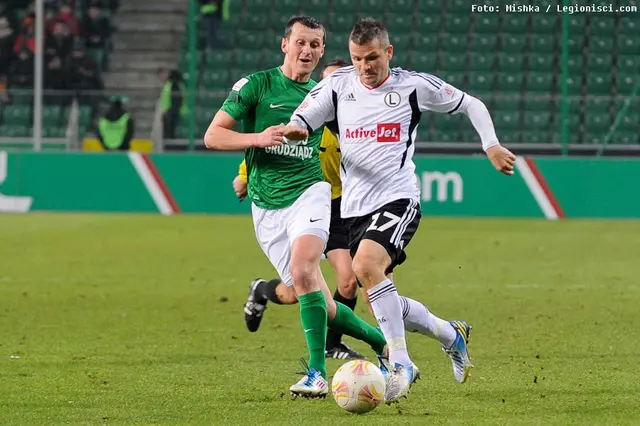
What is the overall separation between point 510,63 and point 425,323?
14.7 metres

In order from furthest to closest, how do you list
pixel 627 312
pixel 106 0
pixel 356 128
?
pixel 106 0 < pixel 627 312 < pixel 356 128

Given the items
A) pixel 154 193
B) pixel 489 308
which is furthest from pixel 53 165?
pixel 489 308

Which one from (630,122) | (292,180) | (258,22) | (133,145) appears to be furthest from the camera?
(258,22)

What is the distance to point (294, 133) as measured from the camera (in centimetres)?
668

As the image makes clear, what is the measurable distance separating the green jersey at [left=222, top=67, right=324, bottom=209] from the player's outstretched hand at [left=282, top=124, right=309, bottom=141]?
0.56 meters

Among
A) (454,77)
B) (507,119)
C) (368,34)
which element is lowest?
(507,119)

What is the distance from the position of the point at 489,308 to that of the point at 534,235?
22.1 feet

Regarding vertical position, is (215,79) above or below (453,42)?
below

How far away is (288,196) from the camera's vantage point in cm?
727

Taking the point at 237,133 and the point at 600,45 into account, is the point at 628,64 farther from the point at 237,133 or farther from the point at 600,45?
the point at 237,133

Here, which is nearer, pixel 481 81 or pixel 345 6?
pixel 481 81

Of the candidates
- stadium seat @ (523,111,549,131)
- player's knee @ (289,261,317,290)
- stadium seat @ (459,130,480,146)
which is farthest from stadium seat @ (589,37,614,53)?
player's knee @ (289,261,317,290)

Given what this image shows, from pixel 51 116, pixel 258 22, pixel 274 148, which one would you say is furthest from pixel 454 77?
pixel 274 148

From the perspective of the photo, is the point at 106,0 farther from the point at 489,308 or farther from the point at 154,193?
the point at 489,308
